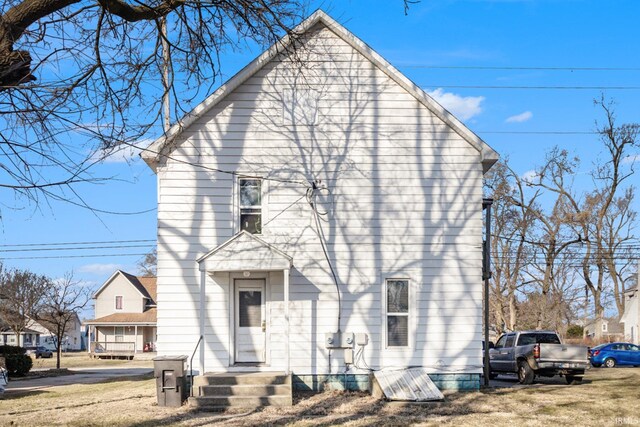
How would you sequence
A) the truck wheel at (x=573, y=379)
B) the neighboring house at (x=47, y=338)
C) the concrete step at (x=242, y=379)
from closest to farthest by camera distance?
1. the concrete step at (x=242, y=379)
2. the truck wheel at (x=573, y=379)
3. the neighboring house at (x=47, y=338)

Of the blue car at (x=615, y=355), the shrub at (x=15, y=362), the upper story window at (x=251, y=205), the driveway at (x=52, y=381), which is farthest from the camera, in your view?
the blue car at (x=615, y=355)

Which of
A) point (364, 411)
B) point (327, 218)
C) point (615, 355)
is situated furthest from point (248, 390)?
point (615, 355)

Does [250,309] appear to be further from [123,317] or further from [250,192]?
[123,317]

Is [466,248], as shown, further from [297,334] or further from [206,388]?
[206,388]

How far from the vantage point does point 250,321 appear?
17.1 metres

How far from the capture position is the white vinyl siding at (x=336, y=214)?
1692cm

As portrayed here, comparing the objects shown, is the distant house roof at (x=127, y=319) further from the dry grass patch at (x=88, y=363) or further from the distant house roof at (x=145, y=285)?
the dry grass patch at (x=88, y=363)

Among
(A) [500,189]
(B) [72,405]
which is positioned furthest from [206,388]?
(A) [500,189]

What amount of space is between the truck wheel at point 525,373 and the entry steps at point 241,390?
832 centimetres

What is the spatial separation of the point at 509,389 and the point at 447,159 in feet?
19.2

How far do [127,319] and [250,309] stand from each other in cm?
4606

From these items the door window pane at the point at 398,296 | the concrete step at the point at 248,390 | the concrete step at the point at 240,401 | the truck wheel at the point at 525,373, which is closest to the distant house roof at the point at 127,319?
the truck wheel at the point at 525,373

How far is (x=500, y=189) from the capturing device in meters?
43.6

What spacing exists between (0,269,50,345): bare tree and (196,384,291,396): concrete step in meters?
40.9
